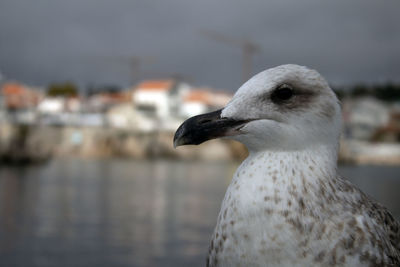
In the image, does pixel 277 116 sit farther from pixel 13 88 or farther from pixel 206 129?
pixel 13 88

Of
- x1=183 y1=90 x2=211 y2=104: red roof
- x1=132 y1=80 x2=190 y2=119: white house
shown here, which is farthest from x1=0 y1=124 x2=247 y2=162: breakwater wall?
x1=183 y1=90 x2=211 y2=104: red roof

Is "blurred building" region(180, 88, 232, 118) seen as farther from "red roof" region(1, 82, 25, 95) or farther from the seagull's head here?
the seagull's head

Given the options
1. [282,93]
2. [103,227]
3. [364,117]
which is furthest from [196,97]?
[282,93]

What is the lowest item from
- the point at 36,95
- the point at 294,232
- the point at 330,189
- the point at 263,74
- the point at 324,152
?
the point at 294,232

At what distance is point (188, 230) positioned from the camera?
12.7 m

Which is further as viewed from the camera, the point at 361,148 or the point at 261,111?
the point at 361,148

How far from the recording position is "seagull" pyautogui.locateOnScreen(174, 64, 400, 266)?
185 cm

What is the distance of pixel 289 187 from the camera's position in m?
1.90

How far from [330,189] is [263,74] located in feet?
2.01

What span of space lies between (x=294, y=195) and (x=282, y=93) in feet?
1.58

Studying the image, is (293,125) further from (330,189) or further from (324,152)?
(330,189)

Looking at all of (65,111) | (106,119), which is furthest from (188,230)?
(65,111)

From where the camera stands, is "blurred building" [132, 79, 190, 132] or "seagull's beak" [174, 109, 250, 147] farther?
"blurred building" [132, 79, 190, 132]

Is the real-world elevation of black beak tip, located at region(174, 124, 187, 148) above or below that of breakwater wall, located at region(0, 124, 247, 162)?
below
